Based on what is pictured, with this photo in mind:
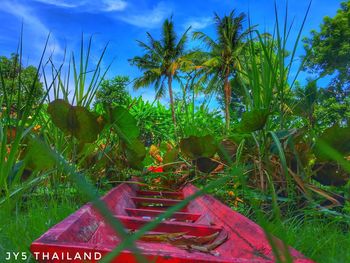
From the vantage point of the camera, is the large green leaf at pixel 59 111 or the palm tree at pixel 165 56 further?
the palm tree at pixel 165 56

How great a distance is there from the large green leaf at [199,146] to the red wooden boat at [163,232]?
0.39m

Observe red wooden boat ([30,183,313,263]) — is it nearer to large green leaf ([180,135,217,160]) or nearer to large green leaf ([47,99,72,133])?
large green leaf ([180,135,217,160])

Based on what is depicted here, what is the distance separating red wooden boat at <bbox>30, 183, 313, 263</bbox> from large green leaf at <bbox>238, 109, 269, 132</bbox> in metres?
0.43

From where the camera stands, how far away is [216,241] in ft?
5.32

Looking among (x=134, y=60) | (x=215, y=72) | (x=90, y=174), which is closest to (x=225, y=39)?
(x=215, y=72)

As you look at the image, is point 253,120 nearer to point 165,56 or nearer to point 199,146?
point 199,146

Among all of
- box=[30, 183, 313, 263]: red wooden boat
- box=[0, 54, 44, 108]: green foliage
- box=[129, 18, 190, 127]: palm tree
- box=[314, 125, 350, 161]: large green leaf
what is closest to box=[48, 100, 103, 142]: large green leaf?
box=[0, 54, 44, 108]: green foliage

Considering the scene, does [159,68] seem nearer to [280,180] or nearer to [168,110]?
[168,110]

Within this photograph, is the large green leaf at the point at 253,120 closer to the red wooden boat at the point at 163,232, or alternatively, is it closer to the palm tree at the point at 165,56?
the red wooden boat at the point at 163,232

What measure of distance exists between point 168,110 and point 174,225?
17183 mm

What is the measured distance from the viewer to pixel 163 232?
6.12 ft

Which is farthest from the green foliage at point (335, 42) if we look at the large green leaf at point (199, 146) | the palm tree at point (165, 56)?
the large green leaf at point (199, 146)

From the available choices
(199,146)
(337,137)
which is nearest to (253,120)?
(337,137)

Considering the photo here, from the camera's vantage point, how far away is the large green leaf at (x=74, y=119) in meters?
2.37
